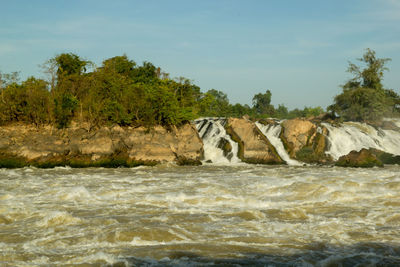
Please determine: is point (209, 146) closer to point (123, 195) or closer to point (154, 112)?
point (154, 112)

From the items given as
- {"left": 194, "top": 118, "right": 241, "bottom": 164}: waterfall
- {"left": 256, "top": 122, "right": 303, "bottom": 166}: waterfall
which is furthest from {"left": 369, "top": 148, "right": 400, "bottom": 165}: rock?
{"left": 194, "top": 118, "right": 241, "bottom": 164}: waterfall

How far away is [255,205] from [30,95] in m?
18.8

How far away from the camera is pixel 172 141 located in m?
26.4

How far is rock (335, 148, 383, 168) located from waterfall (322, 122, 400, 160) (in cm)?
241

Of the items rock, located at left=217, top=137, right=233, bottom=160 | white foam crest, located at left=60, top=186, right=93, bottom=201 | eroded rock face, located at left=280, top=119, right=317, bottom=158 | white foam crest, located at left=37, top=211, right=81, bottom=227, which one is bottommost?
white foam crest, located at left=60, top=186, right=93, bottom=201

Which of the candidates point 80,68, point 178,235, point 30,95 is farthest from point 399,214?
point 80,68

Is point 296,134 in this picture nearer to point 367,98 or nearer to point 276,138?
point 276,138

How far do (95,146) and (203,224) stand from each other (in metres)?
16.4

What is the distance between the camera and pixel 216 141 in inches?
1119

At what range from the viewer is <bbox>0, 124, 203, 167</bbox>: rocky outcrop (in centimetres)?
2298

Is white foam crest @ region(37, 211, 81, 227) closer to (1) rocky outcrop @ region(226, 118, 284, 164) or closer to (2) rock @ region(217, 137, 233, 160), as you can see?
(1) rocky outcrop @ region(226, 118, 284, 164)

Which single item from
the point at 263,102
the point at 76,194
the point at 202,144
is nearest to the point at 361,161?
the point at 202,144

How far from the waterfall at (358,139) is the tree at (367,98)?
9.14 meters

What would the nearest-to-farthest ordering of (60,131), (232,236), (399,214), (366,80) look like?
(232,236)
(399,214)
(60,131)
(366,80)
